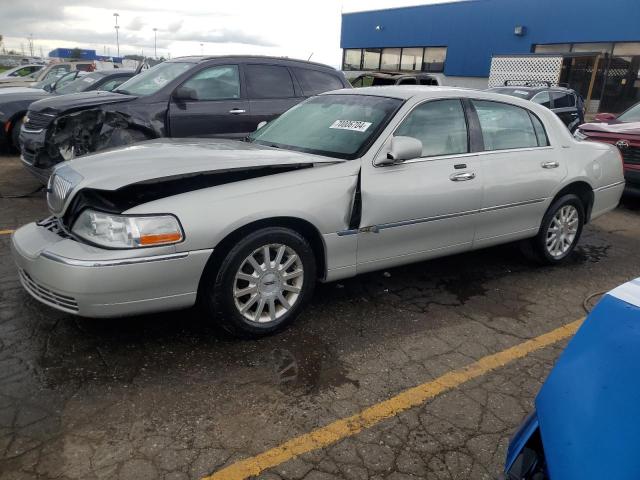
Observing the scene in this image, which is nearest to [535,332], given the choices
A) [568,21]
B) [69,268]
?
[69,268]

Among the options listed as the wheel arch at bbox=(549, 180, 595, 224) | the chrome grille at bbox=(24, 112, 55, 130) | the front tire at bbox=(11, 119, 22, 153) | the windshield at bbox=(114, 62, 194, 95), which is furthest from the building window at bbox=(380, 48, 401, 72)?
the wheel arch at bbox=(549, 180, 595, 224)

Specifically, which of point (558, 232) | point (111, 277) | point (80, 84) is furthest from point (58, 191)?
point (80, 84)

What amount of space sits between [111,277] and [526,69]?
22.0 metres

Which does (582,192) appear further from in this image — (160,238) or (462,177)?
(160,238)

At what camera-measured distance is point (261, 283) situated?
3.26 m

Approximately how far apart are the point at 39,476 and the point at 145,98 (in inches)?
192

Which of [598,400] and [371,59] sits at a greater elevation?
[371,59]

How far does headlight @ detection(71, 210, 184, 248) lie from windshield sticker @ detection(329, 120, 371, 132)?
5.30ft

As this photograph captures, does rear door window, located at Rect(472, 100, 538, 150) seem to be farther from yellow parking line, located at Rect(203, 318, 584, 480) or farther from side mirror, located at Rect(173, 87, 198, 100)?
side mirror, located at Rect(173, 87, 198, 100)

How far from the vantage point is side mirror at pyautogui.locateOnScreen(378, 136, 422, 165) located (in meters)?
3.55

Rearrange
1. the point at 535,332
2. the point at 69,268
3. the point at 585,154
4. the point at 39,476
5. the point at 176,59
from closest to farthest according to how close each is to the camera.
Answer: the point at 39,476
the point at 69,268
the point at 535,332
the point at 585,154
the point at 176,59

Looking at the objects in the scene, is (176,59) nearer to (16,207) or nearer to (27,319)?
(16,207)

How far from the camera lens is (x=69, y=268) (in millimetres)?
2771

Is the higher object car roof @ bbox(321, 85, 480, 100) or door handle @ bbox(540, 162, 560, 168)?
car roof @ bbox(321, 85, 480, 100)
